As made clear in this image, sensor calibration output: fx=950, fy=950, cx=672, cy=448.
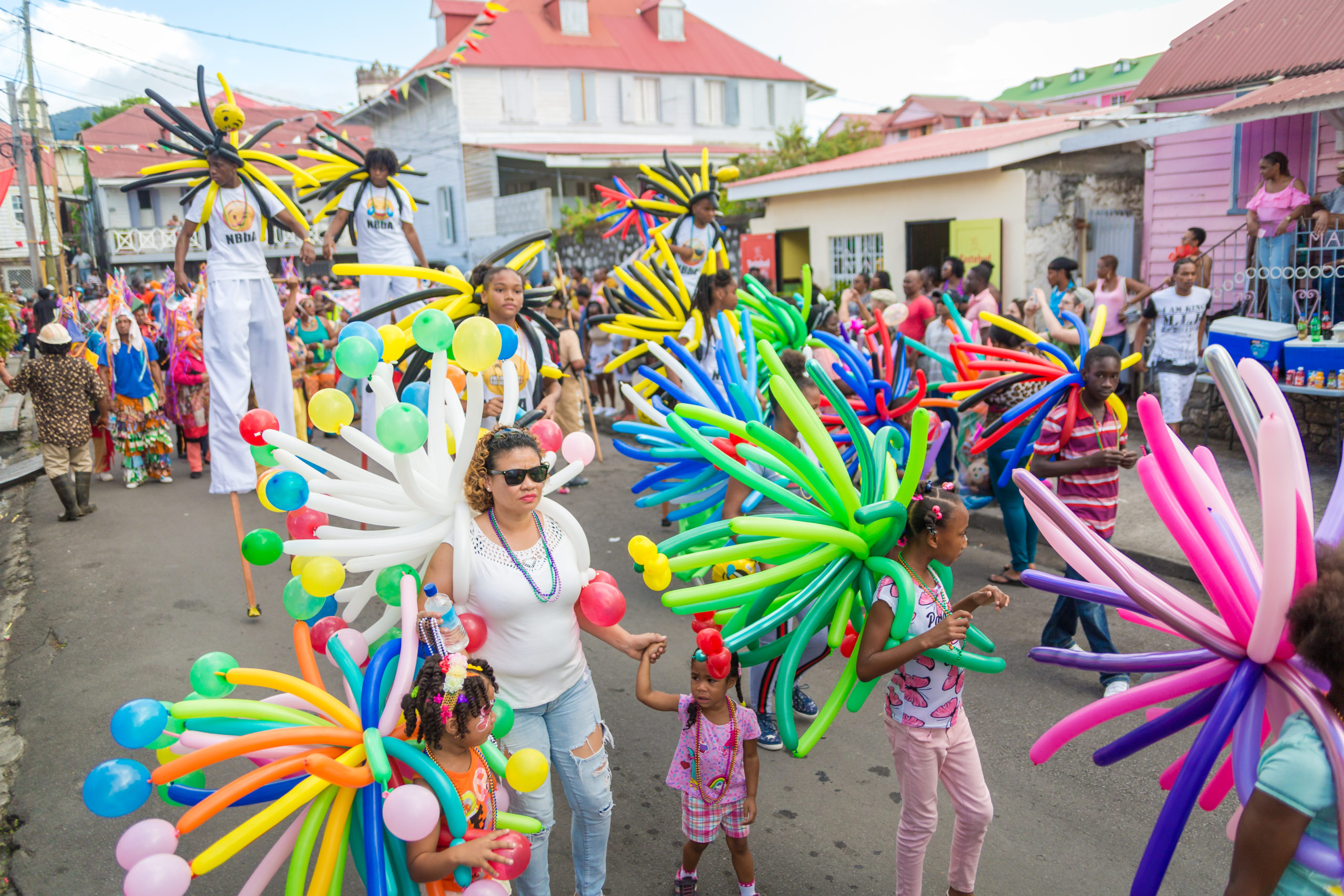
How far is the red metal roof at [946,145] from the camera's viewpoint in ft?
40.8

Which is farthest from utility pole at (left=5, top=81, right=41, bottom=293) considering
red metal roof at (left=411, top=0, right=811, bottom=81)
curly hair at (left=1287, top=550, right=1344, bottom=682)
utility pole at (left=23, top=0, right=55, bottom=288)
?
curly hair at (left=1287, top=550, right=1344, bottom=682)

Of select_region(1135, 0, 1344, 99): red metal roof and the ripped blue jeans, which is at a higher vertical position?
select_region(1135, 0, 1344, 99): red metal roof

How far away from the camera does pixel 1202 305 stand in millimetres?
9086

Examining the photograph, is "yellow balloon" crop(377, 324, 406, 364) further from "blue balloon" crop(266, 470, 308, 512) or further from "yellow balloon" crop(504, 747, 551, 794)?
"yellow balloon" crop(504, 747, 551, 794)

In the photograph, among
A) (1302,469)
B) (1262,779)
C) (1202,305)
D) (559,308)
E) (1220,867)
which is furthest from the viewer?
(559,308)

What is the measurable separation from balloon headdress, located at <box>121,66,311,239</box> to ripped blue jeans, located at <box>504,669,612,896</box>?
433cm

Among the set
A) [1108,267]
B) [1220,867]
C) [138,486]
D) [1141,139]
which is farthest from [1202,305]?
[138,486]

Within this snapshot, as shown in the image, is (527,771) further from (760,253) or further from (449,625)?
(760,253)

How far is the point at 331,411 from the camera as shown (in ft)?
9.66

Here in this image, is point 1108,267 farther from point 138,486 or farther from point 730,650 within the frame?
point 138,486

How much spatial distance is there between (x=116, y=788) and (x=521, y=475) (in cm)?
129

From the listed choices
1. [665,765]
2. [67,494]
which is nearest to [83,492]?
[67,494]

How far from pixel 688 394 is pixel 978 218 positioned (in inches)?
361

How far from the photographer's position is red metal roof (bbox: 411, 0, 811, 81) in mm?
29578
